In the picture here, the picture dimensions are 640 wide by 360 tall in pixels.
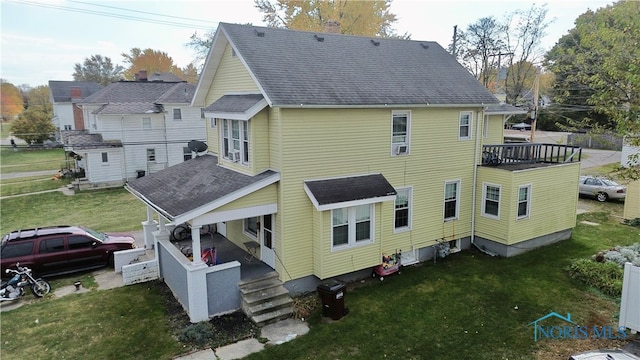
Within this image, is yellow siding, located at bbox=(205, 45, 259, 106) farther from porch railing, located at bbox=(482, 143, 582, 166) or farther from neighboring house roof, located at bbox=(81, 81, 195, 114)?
neighboring house roof, located at bbox=(81, 81, 195, 114)

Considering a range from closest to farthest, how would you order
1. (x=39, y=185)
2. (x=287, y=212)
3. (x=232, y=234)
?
(x=287, y=212) → (x=232, y=234) → (x=39, y=185)

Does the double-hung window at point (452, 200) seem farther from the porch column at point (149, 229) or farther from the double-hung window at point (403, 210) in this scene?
the porch column at point (149, 229)

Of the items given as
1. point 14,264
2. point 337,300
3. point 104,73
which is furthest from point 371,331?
point 104,73

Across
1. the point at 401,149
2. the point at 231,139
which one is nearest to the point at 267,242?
the point at 231,139

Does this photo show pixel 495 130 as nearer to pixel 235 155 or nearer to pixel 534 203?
pixel 534 203

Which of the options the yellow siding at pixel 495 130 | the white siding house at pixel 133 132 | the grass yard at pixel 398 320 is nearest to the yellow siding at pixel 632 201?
the yellow siding at pixel 495 130

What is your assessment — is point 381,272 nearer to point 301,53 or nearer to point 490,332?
point 490,332
